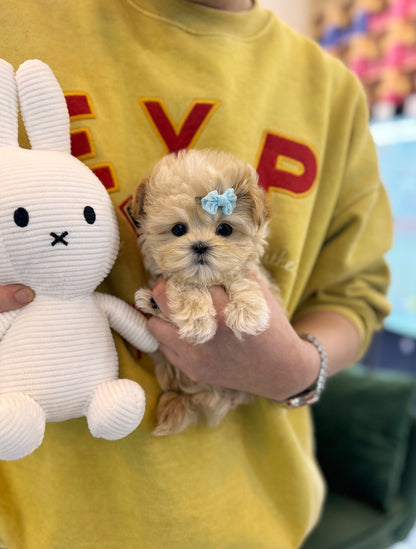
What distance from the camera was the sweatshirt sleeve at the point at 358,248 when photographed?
0.89m

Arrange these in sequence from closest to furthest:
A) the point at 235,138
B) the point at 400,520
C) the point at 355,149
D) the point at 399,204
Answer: the point at 235,138, the point at 355,149, the point at 400,520, the point at 399,204

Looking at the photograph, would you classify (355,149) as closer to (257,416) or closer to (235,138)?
(235,138)

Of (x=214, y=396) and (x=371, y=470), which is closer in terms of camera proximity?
(x=214, y=396)

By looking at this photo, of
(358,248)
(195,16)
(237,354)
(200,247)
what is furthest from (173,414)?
(195,16)

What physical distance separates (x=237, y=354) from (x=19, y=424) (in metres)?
0.31

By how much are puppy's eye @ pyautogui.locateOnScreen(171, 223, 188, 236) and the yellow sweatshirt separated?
110 mm

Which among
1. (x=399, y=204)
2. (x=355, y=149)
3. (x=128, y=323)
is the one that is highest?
(x=355, y=149)

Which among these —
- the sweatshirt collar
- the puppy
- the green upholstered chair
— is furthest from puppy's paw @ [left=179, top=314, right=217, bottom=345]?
the green upholstered chair

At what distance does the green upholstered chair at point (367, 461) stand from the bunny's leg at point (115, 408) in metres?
1.55

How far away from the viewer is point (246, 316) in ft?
1.95

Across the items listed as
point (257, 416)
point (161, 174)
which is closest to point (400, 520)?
point (257, 416)

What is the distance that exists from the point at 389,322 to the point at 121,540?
7.83 feet

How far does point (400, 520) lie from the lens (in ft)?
6.17

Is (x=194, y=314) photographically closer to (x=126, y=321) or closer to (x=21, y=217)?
(x=126, y=321)
